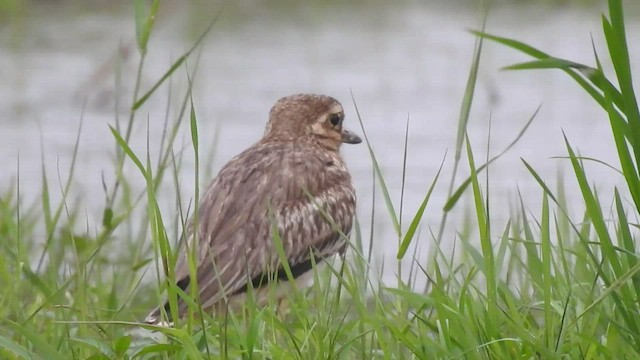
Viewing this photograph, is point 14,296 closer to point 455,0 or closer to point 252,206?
point 252,206

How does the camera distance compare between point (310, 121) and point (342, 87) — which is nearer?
point (310, 121)

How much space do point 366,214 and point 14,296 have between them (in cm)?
442

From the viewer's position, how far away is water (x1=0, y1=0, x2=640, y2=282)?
995 cm

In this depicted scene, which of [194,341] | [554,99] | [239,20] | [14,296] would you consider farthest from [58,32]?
[194,341]

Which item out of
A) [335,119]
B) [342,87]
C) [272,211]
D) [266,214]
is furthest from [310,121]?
[342,87]

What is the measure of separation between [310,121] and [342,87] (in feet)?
16.9

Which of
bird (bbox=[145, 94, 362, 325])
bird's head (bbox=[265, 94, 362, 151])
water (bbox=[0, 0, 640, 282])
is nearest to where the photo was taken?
bird (bbox=[145, 94, 362, 325])

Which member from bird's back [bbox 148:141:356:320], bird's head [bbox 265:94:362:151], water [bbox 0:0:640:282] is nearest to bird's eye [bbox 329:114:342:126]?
bird's head [bbox 265:94:362:151]

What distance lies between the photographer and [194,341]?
13.3 ft

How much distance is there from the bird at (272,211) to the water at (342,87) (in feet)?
5.67

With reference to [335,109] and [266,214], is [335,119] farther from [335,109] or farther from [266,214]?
[266,214]

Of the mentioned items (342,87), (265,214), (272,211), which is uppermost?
(272,211)

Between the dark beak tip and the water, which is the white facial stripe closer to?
the dark beak tip

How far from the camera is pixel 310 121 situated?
694 cm
